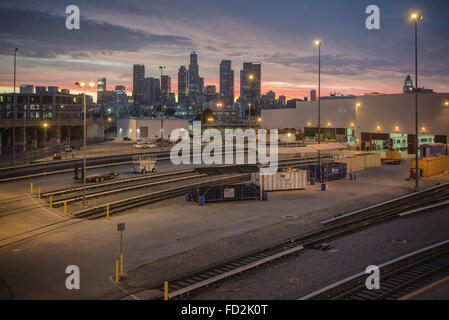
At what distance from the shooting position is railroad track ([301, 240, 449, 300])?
41.3ft

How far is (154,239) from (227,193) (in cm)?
1037

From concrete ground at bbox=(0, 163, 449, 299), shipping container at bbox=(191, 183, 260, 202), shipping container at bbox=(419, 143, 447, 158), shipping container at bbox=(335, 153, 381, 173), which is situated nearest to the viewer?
concrete ground at bbox=(0, 163, 449, 299)

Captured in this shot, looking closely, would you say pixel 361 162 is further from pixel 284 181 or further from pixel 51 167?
pixel 51 167

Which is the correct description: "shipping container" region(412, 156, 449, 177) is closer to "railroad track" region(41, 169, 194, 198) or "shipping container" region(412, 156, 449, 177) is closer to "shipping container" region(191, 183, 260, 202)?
"shipping container" region(191, 183, 260, 202)

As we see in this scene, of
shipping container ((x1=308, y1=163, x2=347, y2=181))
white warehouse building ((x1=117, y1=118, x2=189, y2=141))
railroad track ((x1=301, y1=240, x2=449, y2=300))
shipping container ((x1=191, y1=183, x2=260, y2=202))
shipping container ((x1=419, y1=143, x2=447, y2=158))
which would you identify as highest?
white warehouse building ((x1=117, y1=118, x2=189, y2=141))

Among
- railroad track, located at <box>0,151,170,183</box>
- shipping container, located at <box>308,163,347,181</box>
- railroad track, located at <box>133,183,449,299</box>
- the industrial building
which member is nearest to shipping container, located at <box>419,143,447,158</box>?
the industrial building

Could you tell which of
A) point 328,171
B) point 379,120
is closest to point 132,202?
point 328,171

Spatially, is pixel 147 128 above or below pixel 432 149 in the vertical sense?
above

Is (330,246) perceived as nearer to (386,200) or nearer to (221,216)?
(221,216)

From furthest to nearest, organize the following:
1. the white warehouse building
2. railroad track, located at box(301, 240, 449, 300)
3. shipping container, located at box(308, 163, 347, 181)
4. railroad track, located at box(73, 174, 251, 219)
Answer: the white warehouse building, shipping container, located at box(308, 163, 347, 181), railroad track, located at box(73, 174, 251, 219), railroad track, located at box(301, 240, 449, 300)

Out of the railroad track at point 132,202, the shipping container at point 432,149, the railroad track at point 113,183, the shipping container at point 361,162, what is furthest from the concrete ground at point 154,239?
the shipping container at point 432,149

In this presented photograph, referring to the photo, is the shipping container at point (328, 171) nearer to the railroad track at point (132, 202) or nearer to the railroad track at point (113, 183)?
the railroad track at point (132, 202)

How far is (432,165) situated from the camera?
133 ft

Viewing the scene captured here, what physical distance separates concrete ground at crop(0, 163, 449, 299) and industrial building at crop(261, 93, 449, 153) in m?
29.5
